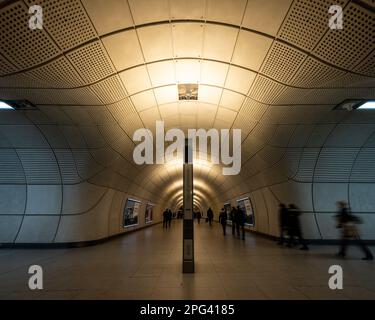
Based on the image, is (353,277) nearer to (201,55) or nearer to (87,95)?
(201,55)

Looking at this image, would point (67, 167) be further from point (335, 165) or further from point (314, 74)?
point (335, 165)

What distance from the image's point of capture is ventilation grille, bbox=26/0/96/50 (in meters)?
3.96

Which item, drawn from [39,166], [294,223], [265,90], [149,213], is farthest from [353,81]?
[149,213]

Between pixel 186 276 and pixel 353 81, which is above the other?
pixel 353 81

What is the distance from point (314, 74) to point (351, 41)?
1.11m

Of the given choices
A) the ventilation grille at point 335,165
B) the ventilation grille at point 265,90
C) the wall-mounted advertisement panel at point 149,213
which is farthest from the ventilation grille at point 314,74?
the wall-mounted advertisement panel at point 149,213

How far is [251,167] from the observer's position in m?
12.8

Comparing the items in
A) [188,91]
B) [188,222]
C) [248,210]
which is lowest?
[248,210]

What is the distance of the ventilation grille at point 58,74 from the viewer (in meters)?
5.16

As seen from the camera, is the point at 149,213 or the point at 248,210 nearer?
the point at 248,210

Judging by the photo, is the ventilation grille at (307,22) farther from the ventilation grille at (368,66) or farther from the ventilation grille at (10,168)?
the ventilation grille at (10,168)

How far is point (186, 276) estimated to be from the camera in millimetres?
5762
